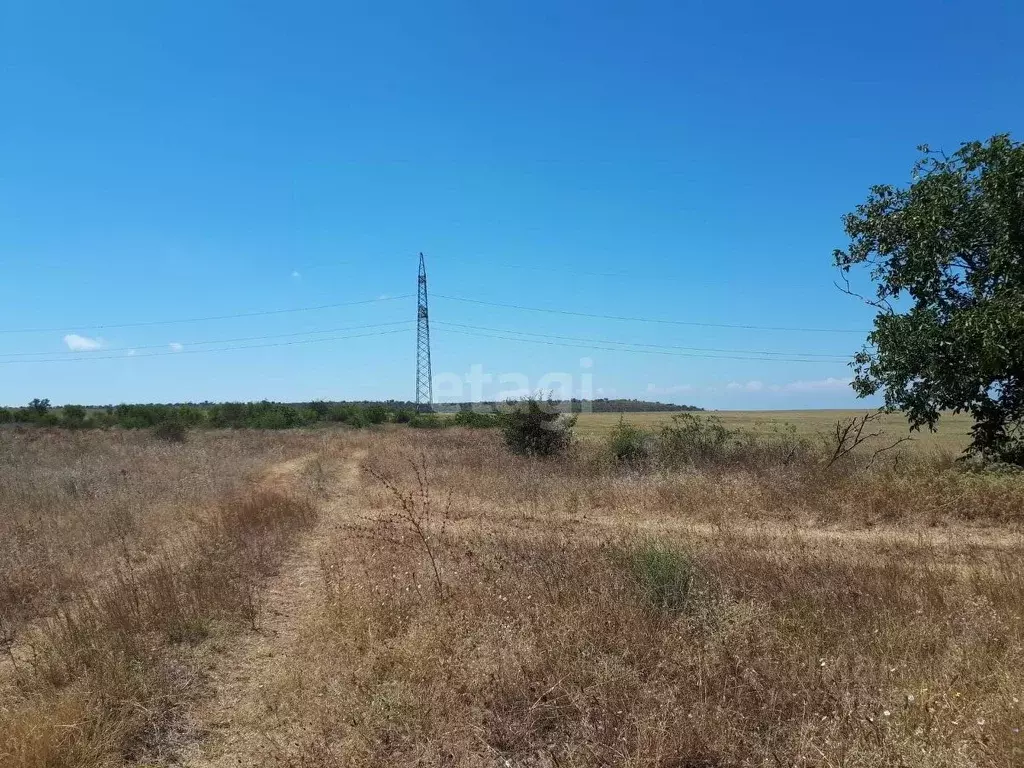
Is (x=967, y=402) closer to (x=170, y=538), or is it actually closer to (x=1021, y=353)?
(x=1021, y=353)

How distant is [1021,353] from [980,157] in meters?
4.09

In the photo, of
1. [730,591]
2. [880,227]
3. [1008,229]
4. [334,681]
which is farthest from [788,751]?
[880,227]

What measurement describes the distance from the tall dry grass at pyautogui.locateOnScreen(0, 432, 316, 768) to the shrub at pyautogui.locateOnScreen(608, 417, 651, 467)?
9.62m

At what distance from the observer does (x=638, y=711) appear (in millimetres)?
3465

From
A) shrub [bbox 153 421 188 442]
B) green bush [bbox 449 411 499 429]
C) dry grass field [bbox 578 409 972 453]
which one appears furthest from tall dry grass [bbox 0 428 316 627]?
green bush [bbox 449 411 499 429]

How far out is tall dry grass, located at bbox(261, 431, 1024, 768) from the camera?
3.20 metres

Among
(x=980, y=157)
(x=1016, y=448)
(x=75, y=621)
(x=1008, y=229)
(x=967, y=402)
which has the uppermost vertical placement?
(x=980, y=157)

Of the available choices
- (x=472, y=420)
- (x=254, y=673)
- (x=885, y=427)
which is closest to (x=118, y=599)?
(x=254, y=673)

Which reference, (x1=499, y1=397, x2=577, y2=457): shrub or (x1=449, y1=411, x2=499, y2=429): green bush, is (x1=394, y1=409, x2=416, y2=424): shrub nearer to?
(x1=449, y1=411, x2=499, y2=429): green bush

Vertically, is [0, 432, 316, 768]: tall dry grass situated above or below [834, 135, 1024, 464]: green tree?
below

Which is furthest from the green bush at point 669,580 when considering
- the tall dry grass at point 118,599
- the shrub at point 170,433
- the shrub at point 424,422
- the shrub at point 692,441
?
the shrub at point 424,422

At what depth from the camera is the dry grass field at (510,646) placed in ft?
10.7

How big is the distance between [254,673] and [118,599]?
213 cm

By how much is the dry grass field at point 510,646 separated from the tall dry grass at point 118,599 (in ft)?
0.09
